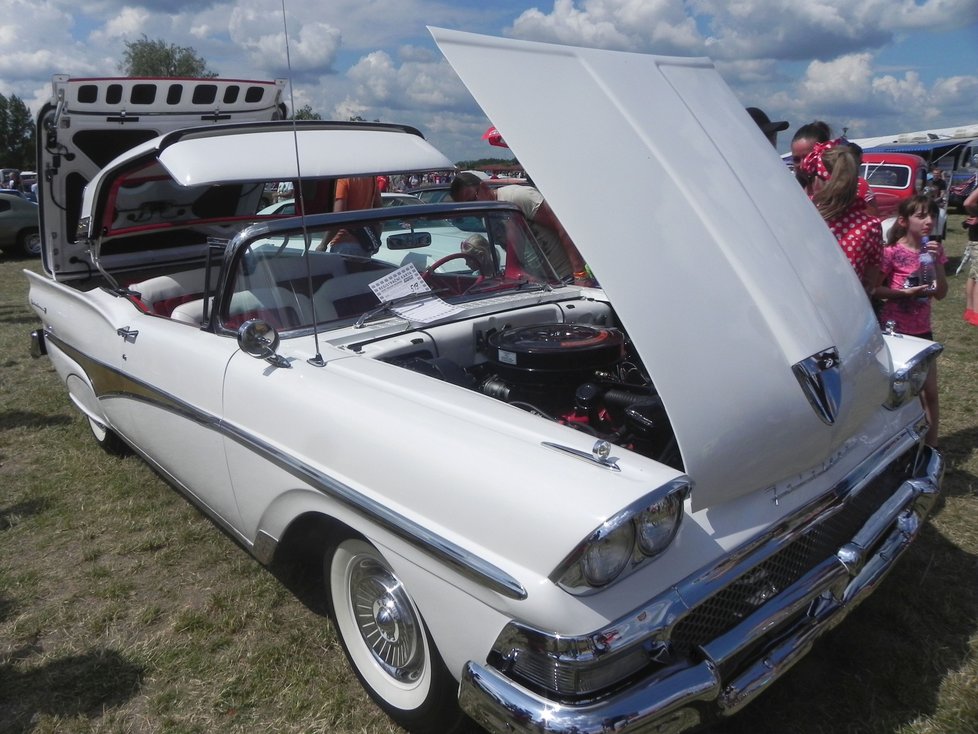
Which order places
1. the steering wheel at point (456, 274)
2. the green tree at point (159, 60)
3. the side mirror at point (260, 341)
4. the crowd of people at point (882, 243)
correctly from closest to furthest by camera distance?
the side mirror at point (260, 341)
the steering wheel at point (456, 274)
the crowd of people at point (882, 243)
the green tree at point (159, 60)

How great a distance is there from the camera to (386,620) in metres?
2.22

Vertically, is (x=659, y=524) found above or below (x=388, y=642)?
above

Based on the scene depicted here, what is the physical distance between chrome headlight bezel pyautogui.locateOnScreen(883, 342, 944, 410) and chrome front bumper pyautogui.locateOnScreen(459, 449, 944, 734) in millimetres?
421

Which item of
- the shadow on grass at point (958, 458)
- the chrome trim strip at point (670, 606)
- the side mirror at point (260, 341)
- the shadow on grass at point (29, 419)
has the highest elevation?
the side mirror at point (260, 341)

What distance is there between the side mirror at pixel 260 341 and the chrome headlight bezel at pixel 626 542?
1.29 m

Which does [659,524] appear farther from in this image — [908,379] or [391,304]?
[391,304]

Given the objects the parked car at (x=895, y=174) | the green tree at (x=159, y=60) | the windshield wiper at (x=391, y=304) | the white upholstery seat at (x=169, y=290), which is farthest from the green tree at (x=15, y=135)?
the windshield wiper at (x=391, y=304)

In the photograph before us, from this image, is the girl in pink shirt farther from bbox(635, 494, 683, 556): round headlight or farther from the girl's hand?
bbox(635, 494, 683, 556): round headlight

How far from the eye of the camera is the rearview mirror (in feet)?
10.9

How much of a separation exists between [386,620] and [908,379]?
77.6 inches

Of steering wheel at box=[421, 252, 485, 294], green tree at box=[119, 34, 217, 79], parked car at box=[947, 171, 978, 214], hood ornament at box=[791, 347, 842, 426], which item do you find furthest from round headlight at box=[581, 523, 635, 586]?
green tree at box=[119, 34, 217, 79]

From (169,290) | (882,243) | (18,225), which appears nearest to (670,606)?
(882,243)

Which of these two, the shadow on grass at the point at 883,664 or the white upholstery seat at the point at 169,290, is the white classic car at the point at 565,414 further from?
the white upholstery seat at the point at 169,290

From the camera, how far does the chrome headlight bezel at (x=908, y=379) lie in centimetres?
257
